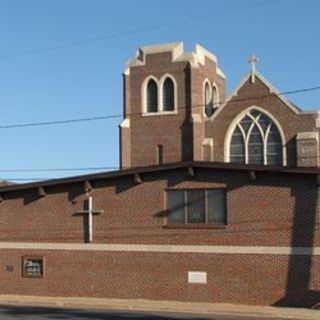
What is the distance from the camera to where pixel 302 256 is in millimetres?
31422

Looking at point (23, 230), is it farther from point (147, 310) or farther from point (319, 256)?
point (319, 256)

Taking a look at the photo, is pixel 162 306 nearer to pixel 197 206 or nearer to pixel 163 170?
pixel 197 206

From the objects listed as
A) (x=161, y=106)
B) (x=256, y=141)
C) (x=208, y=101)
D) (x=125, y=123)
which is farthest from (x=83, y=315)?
(x=208, y=101)

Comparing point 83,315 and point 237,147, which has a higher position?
point 237,147

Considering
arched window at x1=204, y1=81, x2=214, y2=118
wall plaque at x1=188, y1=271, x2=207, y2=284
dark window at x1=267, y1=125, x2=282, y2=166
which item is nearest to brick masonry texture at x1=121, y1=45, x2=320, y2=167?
dark window at x1=267, y1=125, x2=282, y2=166

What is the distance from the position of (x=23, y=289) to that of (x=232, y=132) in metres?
23.6

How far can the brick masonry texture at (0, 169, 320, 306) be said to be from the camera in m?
31.7

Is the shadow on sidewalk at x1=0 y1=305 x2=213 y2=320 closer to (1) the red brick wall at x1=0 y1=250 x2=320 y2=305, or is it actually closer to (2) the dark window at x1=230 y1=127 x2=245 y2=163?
(1) the red brick wall at x1=0 y1=250 x2=320 y2=305

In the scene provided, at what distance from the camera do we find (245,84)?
56969 millimetres

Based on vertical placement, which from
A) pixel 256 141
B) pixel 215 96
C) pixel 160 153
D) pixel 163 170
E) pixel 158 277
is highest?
pixel 215 96

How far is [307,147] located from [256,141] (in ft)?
11.9

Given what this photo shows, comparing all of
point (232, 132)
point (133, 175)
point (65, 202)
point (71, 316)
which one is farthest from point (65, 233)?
point (232, 132)

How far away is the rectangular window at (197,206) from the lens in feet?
109

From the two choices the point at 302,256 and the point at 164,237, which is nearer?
the point at 302,256
